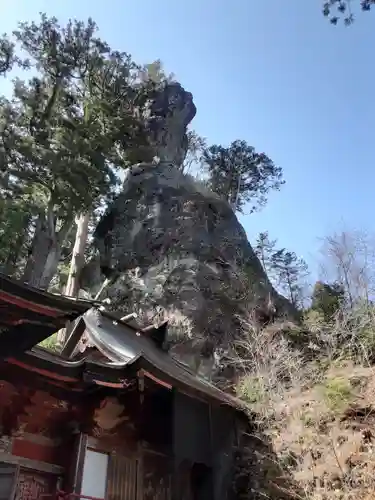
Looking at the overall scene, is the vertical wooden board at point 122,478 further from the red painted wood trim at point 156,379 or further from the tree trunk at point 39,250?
the tree trunk at point 39,250

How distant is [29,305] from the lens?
4.34 m

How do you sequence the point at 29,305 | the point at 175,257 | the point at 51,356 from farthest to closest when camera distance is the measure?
the point at 175,257, the point at 51,356, the point at 29,305

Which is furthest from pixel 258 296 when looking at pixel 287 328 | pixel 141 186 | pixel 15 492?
pixel 15 492

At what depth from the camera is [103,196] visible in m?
19.3

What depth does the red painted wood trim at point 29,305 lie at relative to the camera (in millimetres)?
4258

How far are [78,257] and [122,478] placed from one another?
15.5 meters

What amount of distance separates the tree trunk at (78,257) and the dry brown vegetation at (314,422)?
1077cm

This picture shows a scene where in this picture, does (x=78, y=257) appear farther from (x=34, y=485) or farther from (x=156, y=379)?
(x=34, y=485)

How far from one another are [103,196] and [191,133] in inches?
519

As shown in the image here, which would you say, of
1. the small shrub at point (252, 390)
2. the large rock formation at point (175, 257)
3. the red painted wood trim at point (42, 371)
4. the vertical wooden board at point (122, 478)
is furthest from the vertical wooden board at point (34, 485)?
the large rock formation at point (175, 257)

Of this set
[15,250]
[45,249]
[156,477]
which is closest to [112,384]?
[156,477]

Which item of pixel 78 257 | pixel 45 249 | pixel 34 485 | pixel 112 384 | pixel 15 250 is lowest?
pixel 34 485

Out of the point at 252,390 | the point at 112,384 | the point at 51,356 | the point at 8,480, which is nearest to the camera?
the point at 8,480

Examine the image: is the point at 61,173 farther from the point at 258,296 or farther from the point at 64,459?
the point at 64,459
